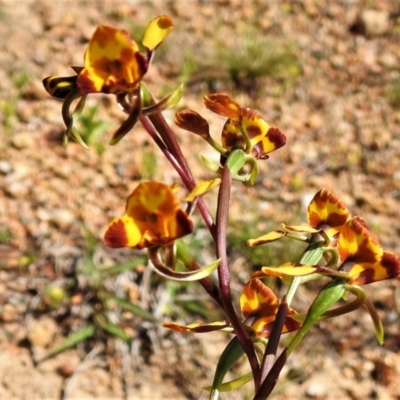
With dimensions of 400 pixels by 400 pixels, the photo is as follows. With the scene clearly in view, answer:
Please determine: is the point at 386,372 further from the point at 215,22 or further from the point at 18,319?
the point at 215,22

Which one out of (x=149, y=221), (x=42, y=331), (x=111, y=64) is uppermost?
(x=111, y=64)

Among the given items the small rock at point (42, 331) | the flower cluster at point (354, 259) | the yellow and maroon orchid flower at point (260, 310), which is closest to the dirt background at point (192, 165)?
the small rock at point (42, 331)

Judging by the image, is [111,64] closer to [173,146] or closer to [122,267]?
[173,146]

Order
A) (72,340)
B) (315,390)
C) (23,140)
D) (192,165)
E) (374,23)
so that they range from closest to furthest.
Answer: (72,340) → (315,390) → (23,140) → (192,165) → (374,23)

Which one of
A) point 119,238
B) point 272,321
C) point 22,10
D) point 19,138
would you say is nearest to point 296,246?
point 19,138

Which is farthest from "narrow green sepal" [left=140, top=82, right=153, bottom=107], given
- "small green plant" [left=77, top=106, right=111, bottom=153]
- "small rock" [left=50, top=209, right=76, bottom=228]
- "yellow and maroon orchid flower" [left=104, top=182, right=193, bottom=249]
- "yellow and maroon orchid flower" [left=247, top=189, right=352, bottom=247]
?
"small green plant" [left=77, top=106, right=111, bottom=153]

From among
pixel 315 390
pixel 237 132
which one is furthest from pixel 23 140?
pixel 237 132

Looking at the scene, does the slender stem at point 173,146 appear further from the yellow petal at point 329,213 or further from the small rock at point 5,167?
the small rock at point 5,167

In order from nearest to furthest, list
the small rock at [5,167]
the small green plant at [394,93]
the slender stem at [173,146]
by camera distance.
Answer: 1. the slender stem at [173,146]
2. the small rock at [5,167]
3. the small green plant at [394,93]

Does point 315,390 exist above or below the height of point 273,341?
below
